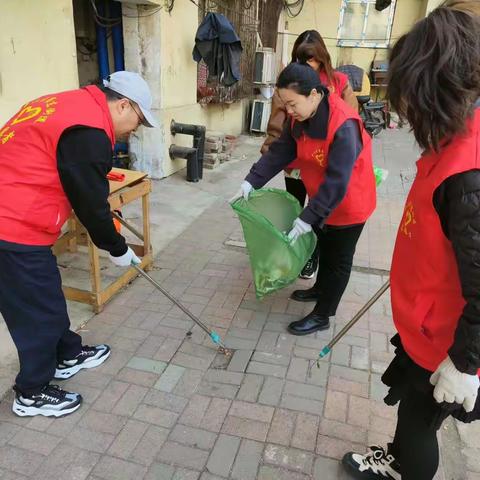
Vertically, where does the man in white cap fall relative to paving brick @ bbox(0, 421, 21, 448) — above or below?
above

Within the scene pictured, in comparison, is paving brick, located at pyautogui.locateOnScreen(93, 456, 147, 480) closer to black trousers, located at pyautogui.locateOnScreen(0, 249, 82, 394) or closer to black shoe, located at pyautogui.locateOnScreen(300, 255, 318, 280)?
black trousers, located at pyautogui.locateOnScreen(0, 249, 82, 394)

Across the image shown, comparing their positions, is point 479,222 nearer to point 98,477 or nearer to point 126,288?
point 98,477

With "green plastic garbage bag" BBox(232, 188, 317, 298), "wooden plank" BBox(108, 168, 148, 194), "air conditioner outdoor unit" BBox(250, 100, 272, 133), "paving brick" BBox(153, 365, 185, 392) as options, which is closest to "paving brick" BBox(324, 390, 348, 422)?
"green plastic garbage bag" BBox(232, 188, 317, 298)

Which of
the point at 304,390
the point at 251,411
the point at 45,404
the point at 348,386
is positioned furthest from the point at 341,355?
the point at 45,404

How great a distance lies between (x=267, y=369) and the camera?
2662 mm

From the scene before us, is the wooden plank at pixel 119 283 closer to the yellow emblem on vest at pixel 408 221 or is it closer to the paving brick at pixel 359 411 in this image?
the paving brick at pixel 359 411

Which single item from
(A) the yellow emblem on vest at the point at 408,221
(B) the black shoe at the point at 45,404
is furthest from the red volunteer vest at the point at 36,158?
(A) the yellow emblem on vest at the point at 408,221

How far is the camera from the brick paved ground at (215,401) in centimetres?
204

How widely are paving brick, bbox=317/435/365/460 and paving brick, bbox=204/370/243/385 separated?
22.7 inches

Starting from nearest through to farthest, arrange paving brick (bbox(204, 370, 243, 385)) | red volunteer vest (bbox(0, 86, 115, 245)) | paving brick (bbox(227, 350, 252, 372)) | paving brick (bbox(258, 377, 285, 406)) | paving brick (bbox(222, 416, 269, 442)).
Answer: red volunteer vest (bbox(0, 86, 115, 245))
paving brick (bbox(222, 416, 269, 442))
paving brick (bbox(258, 377, 285, 406))
paving brick (bbox(204, 370, 243, 385))
paving brick (bbox(227, 350, 252, 372))

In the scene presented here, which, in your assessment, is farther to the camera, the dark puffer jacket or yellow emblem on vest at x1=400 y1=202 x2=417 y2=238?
yellow emblem on vest at x1=400 y1=202 x2=417 y2=238

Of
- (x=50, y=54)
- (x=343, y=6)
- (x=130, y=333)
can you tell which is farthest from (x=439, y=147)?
(x=343, y=6)

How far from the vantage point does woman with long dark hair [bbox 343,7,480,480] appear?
1.13 meters

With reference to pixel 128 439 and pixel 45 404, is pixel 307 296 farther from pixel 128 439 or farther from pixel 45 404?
pixel 45 404
